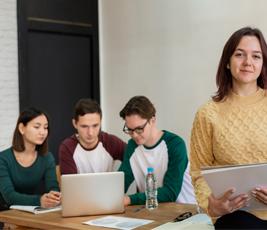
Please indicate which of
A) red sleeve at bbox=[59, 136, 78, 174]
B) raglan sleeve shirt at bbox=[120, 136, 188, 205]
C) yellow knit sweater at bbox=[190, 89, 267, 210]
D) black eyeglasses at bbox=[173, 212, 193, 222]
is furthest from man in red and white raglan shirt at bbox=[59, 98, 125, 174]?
yellow knit sweater at bbox=[190, 89, 267, 210]

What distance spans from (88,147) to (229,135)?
1444 mm

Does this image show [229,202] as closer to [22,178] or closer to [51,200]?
[51,200]

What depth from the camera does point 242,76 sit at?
198cm

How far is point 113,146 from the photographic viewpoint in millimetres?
3291

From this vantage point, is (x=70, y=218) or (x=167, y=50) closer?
(x=70, y=218)

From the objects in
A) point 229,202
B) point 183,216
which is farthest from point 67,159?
point 229,202

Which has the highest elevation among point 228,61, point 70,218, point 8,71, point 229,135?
point 8,71

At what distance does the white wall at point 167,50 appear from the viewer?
421 centimetres

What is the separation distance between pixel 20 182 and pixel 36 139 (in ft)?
0.97

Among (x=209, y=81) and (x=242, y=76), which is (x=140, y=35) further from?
(x=242, y=76)

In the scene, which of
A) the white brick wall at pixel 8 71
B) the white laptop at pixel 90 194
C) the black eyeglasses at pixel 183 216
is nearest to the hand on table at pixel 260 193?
the black eyeglasses at pixel 183 216

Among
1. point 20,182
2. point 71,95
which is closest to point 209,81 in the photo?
point 71,95

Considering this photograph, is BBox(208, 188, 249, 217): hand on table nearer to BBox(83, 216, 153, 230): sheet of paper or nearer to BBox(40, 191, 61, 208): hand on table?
BBox(83, 216, 153, 230): sheet of paper

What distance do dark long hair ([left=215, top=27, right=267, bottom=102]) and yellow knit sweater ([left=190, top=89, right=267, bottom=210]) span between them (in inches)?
1.5
